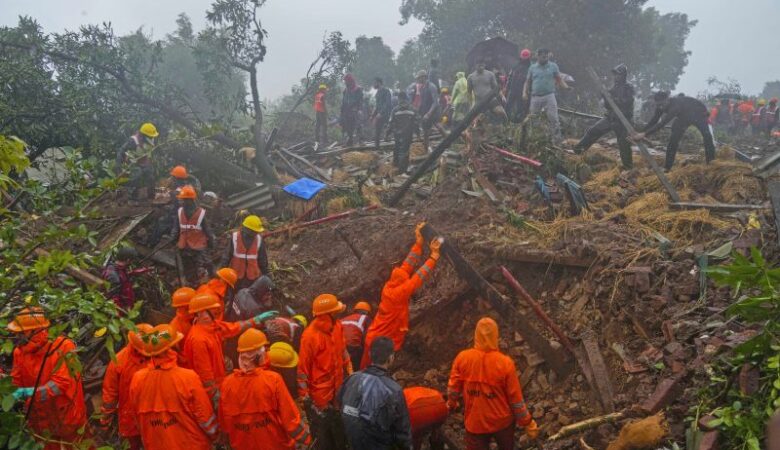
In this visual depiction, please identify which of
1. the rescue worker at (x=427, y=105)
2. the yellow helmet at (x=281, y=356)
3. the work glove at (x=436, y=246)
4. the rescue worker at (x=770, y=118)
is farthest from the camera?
the rescue worker at (x=770, y=118)

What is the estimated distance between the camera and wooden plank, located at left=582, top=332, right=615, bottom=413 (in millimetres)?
4723

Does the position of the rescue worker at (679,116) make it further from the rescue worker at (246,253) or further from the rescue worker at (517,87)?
the rescue worker at (246,253)

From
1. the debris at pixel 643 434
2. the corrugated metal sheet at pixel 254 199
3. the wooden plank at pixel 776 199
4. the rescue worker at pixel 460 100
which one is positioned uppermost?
the rescue worker at pixel 460 100

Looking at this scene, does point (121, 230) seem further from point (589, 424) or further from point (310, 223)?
point (589, 424)

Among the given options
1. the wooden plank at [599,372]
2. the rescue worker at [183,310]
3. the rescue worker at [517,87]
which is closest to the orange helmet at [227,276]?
the rescue worker at [183,310]

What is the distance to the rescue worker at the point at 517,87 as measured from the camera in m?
11.8

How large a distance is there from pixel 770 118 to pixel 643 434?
1883 cm

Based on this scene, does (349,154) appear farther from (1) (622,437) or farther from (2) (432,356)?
(1) (622,437)

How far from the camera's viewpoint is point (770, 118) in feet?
58.0

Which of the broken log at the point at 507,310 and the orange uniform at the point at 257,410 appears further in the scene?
the broken log at the point at 507,310

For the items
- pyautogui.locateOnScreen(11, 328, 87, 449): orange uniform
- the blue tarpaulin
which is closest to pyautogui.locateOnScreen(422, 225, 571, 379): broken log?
pyautogui.locateOnScreen(11, 328, 87, 449): orange uniform

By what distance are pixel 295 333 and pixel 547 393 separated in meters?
2.94

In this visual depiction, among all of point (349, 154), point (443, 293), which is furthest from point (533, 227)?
point (349, 154)

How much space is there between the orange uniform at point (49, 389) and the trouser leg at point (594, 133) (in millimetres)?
9338
